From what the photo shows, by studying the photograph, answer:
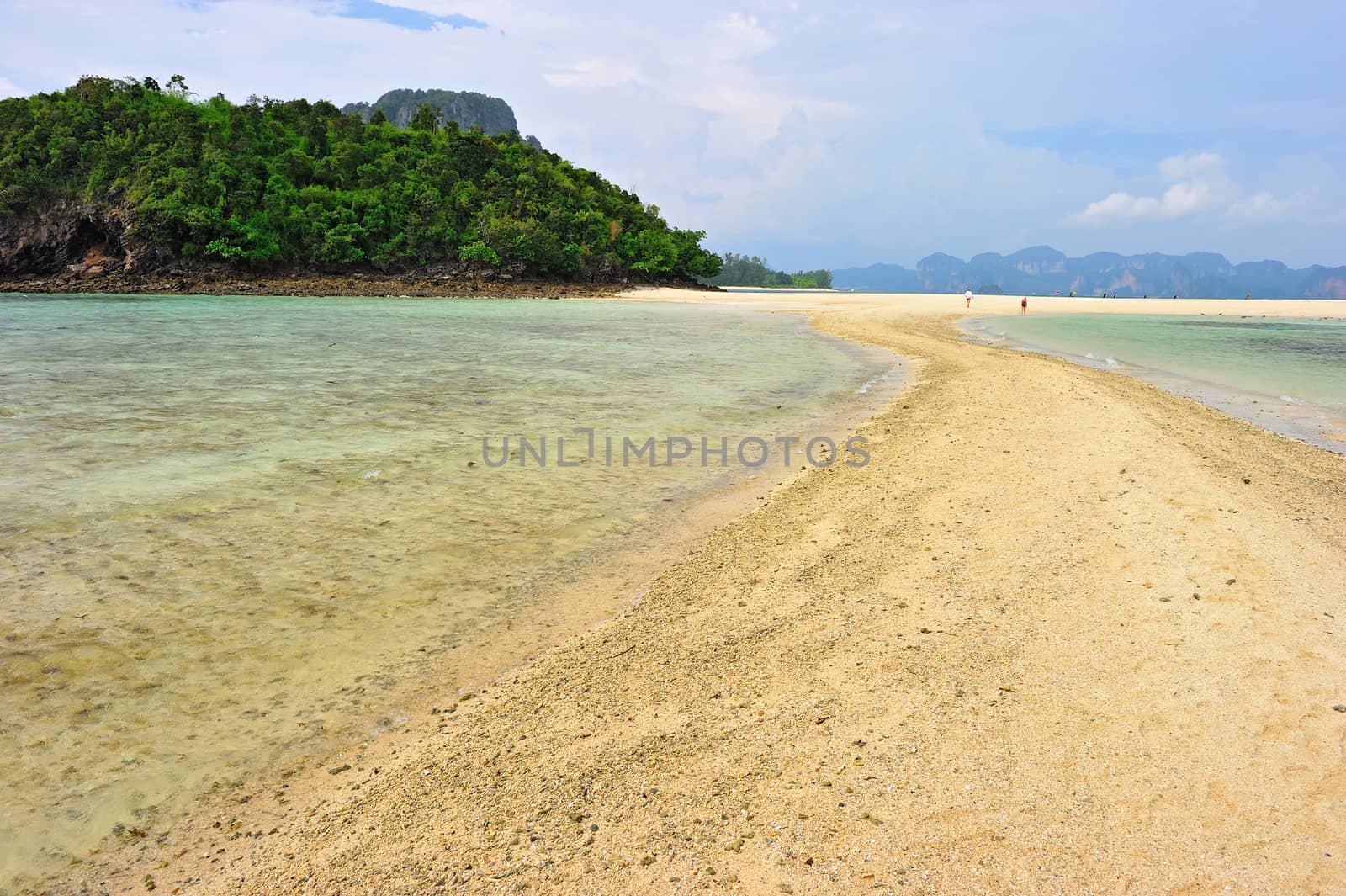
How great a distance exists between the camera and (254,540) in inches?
227

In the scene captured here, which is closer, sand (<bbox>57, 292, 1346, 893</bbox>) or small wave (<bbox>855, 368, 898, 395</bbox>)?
sand (<bbox>57, 292, 1346, 893</bbox>)

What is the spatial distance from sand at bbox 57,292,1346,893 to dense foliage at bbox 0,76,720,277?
71.6m

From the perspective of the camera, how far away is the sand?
238 centimetres

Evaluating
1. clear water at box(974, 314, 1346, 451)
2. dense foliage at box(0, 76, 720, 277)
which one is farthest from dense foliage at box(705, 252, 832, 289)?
clear water at box(974, 314, 1346, 451)

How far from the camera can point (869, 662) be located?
3629 mm

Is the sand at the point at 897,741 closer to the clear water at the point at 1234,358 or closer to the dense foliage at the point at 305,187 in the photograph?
the clear water at the point at 1234,358

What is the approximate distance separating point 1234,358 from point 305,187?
76491 mm

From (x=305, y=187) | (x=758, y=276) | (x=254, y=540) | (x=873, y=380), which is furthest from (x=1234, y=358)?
(x=758, y=276)

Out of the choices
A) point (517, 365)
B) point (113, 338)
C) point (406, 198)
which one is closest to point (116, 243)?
point (406, 198)

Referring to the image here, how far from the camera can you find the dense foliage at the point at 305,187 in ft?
201

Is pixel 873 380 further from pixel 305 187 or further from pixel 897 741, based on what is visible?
pixel 305 187

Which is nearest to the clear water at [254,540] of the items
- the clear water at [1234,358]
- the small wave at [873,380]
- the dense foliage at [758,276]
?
the small wave at [873,380]

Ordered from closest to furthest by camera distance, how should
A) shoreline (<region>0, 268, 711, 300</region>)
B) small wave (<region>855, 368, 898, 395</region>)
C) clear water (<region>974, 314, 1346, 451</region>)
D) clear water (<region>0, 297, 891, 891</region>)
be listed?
clear water (<region>0, 297, 891, 891</region>)
clear water (<region>974, 314, 1346, 451</region>)
small wave (<region>855, 368, 898, 395</region>)
shoreline (<region>0, 268, 711, 300</region>)

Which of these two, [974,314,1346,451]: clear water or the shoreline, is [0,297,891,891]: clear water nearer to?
[974,314,1346,451]: clear water
